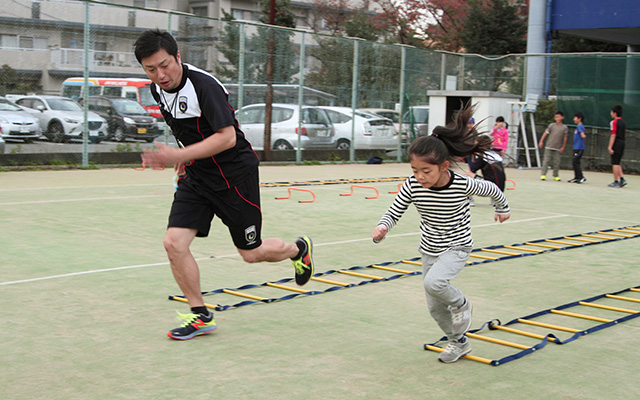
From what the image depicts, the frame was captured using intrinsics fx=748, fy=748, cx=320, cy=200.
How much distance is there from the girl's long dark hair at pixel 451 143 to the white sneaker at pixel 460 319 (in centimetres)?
91

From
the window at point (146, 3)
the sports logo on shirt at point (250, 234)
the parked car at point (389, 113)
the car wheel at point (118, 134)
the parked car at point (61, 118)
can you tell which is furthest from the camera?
the window at point (146, 3)

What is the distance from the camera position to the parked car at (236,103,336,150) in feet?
64.0

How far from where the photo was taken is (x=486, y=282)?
6941mm

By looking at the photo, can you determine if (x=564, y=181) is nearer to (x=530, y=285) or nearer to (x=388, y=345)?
(x=530, y=285)

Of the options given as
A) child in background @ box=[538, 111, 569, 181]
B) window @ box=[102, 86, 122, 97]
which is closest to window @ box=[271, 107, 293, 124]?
window @ box=[102, 86, 122, 97]

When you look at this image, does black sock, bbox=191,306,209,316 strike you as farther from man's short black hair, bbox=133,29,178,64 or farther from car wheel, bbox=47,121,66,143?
car wheel, bbox=47,121,66,143

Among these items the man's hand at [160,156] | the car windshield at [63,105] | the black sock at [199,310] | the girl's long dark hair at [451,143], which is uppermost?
the car windshield at [63,105]

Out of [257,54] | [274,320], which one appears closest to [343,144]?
[257,54]

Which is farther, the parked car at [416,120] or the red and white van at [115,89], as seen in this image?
the parked car at [416,120]

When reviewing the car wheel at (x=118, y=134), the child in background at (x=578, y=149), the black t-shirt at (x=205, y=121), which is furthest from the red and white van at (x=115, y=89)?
the black t-shirt at (x=205, y=121)

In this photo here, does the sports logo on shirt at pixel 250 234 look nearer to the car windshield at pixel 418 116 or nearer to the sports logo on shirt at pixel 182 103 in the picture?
the sports logo on shirt at pixel 182 103

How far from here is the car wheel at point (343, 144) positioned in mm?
22031

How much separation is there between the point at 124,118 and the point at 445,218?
1360 cm

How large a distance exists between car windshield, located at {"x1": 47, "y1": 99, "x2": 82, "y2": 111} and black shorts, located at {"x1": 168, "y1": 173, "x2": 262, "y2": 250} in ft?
37.9
